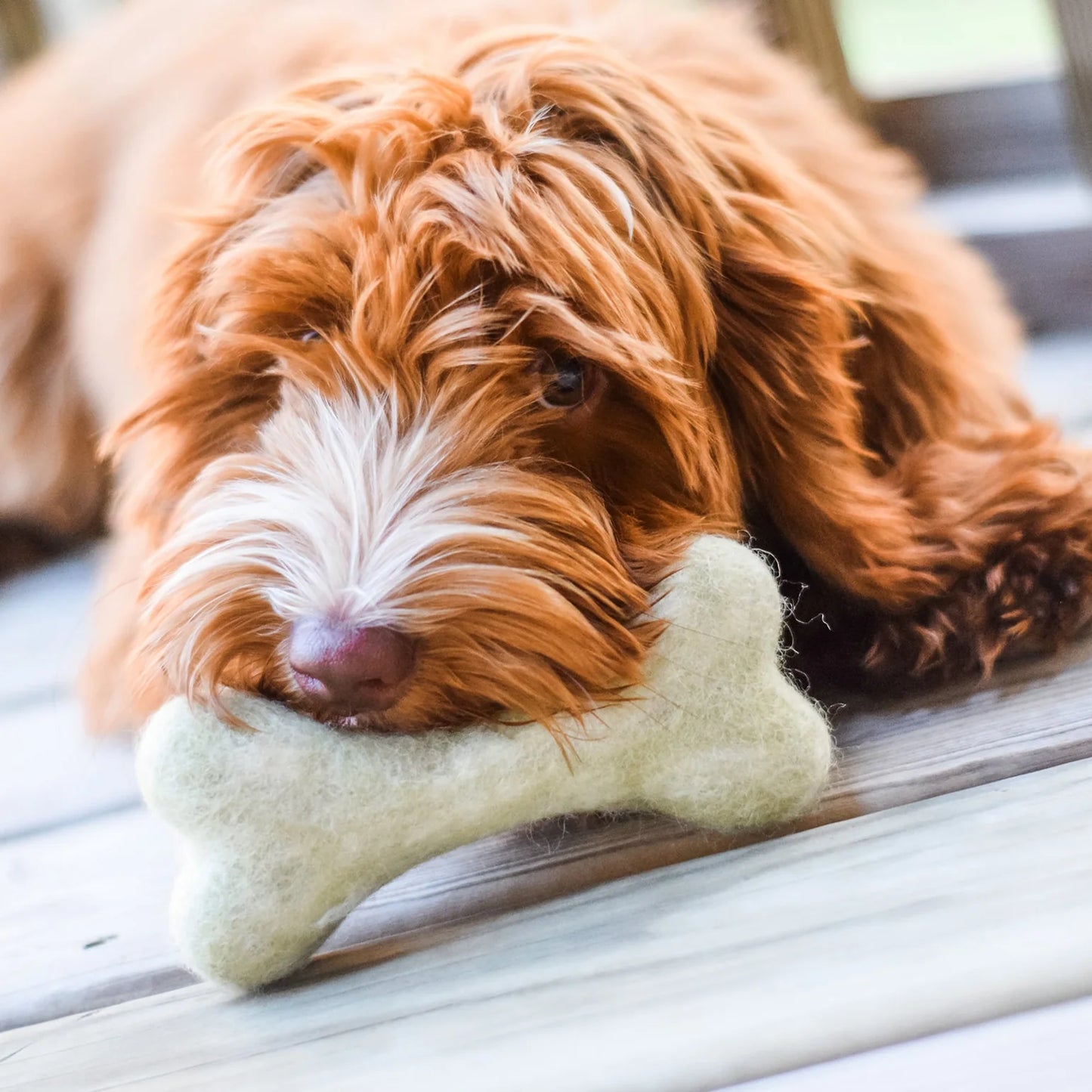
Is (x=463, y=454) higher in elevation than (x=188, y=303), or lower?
lower

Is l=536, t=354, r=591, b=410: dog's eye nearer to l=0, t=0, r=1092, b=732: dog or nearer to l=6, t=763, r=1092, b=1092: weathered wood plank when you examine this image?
l=0, t=0, r=1092, b=732: dog

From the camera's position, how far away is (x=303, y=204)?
113 centimetres

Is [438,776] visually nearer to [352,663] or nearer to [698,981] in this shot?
[352,663]

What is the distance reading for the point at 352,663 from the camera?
36.4 inches

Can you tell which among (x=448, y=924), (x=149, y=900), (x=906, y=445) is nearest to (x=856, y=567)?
(x=906, y=445)

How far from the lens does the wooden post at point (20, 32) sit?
273 centimetres

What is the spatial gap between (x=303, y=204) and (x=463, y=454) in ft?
0.90

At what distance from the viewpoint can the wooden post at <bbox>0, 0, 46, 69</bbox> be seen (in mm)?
2734

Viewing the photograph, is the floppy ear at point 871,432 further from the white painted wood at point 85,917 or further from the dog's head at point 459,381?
the white painted wood at point 85,917

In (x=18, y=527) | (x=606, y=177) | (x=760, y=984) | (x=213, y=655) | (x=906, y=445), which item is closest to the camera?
(x=760, y=984)

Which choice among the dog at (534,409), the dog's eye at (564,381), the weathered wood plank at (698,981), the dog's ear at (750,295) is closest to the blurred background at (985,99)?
the dog at (534,409)

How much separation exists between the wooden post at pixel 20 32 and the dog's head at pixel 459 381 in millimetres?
1845

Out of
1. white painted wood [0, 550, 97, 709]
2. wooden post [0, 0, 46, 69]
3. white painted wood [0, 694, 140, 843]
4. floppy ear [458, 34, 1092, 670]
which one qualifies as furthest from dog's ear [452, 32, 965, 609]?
wooden post [0, 0, 46, 69]

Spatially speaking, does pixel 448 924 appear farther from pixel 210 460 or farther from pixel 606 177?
pixel 606 177
